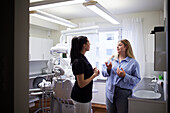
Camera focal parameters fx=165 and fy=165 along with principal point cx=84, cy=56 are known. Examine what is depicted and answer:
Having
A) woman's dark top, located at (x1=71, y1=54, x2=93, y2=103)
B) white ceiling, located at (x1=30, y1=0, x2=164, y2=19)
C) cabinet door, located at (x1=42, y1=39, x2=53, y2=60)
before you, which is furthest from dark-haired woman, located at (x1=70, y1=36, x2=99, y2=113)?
cabinet door, located at (x1=42, y1=39, x2=53, y2=60)

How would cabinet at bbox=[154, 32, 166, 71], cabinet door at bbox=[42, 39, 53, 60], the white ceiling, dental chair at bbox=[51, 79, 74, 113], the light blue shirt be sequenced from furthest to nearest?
cabinet door at bbox=[42, 39, 53, 60] < the white ceiling < dental chair at bbox=[51, 79, 74, 113] < the light blue shirt < cabinet at bbox=[154, 32, 166, 71]

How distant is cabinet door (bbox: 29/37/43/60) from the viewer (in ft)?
15.6

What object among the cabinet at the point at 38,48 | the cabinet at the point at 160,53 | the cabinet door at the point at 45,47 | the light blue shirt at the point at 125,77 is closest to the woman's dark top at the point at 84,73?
the light blue shirt at the point at 125,77

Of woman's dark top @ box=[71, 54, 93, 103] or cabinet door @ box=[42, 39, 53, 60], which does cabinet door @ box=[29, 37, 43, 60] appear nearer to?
cabinet door @ box=[42, 39, 53, 60]

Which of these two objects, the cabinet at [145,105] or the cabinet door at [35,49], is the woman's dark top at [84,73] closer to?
the cabinet at [145,105]

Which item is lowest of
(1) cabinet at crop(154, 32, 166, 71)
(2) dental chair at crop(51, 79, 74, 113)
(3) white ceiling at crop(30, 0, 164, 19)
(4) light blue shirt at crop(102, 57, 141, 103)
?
(2) dental chair at crop(51, 79, 74, 113)

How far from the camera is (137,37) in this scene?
450 cm

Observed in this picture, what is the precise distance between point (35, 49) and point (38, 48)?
5.5 inches

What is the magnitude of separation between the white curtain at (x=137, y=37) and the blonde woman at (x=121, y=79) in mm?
2243

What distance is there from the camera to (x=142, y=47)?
4.46 m
